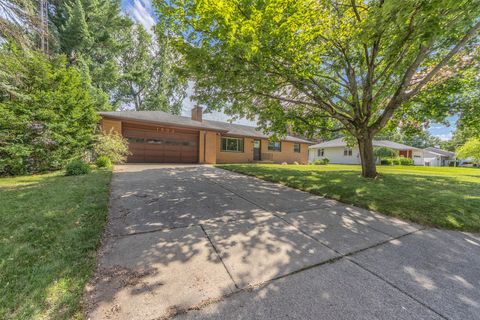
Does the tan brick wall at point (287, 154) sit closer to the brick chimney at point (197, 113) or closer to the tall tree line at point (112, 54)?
the brick chimney at point (197, 113)

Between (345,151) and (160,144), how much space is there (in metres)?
25.1

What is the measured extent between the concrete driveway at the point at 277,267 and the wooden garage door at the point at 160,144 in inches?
394

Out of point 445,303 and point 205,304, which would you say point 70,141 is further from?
point 445,303

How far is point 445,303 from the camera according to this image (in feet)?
5.66

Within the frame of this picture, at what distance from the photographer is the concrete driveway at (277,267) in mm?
1624

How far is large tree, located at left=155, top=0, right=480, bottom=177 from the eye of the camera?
400 cm

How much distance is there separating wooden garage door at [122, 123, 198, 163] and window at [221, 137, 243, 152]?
9.11 ft

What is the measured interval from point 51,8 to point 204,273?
25561mm

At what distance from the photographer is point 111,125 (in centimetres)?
1163

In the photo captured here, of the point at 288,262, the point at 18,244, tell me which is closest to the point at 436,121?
the point at 288,262

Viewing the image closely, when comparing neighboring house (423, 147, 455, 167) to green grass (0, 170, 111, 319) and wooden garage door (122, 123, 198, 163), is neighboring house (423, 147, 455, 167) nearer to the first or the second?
wooden garage door (122, 123, 198, 163)

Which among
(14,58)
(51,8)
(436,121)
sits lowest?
(436,121)

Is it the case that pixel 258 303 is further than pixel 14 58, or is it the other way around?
pixel 14 58

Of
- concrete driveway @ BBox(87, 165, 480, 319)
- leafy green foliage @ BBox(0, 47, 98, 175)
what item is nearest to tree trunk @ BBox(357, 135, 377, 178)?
concrete driveway @ BBox(87, 165, 480, 319)
